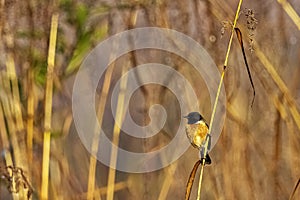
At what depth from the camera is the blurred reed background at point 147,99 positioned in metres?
1.07

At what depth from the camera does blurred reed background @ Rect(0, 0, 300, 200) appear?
1067 mm

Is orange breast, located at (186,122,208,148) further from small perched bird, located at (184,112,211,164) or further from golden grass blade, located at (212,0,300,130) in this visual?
golden grass blade, located at (212,0,300,130)

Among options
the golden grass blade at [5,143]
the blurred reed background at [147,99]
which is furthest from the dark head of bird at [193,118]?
the golden grass blade at [5,143]

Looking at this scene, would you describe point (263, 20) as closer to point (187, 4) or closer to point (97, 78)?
point (187, 4)

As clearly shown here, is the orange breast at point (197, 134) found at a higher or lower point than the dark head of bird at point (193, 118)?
lower

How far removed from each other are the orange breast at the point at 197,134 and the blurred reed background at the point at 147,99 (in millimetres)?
165

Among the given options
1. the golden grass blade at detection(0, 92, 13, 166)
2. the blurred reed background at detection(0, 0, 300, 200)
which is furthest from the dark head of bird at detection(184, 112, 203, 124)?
the golden grass blade at detection(0, 92, 13, 166)

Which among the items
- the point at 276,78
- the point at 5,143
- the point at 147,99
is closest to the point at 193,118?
the point at 276,78

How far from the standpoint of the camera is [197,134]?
3.30 ft

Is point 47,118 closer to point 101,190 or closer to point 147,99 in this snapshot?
point 101,190

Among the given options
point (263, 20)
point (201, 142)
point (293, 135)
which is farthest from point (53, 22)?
point (263, 20)

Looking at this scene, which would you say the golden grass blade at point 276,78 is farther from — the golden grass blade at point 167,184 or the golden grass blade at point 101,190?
the golden grass blade at point 101,190

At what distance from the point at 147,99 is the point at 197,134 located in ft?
2.08

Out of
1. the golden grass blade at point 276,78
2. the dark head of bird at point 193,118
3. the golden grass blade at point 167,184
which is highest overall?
the golden grass blade at point 276,78
